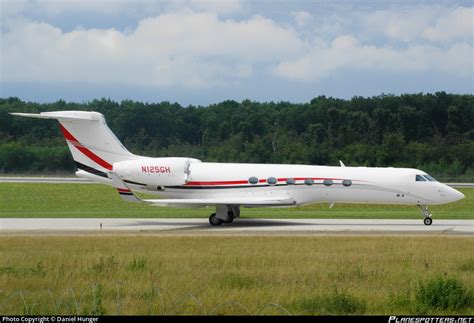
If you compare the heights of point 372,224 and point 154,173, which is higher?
point 154,173

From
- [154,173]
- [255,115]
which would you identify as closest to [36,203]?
[154,173]

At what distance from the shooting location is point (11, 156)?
73000mm

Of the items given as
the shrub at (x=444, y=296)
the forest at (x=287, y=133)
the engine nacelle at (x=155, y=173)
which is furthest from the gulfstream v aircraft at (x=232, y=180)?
the forest at (x=287, y=133)

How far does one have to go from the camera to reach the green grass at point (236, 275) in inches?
515

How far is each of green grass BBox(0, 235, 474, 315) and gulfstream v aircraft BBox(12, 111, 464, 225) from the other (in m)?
7.02

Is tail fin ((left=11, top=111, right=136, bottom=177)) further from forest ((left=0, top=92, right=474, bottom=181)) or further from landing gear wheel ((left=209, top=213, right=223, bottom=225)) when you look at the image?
forest ((left=0, top=92, right=474, bottom=181))

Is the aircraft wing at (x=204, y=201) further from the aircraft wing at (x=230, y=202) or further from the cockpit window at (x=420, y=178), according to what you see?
the cockpit window at (x=420, y=178)

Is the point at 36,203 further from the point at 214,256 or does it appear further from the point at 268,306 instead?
the point at 268,306

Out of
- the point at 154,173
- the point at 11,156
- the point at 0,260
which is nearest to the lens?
the point at 0,260

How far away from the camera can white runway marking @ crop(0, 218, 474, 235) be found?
2817 centimetres

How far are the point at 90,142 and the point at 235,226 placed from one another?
709 cm

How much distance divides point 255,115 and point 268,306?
246 ft

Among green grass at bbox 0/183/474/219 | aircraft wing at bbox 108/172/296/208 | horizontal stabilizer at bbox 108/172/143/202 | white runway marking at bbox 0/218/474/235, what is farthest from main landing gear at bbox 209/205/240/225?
green grass at bbox 0/183/474/219

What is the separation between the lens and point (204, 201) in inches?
1209
